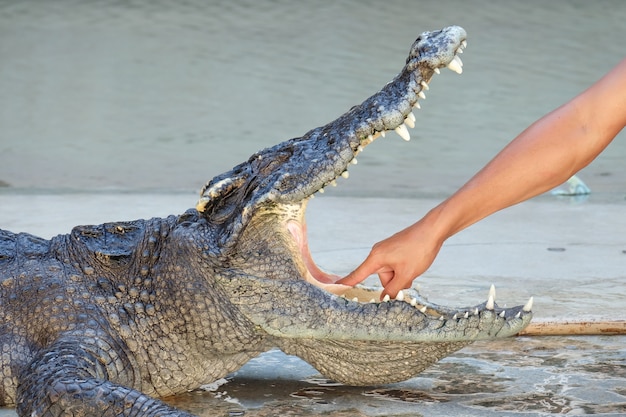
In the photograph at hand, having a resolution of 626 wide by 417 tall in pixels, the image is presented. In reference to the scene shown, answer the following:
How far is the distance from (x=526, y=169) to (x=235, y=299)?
3.29 ft

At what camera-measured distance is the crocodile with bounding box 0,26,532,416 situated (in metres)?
3.18

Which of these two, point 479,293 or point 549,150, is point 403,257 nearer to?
point 549,150

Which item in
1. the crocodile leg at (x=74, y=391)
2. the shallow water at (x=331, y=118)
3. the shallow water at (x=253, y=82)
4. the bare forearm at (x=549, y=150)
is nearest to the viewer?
the crocodile leg at (x=74, y=391)

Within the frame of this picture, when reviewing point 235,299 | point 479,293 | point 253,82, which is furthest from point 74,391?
point 253,82

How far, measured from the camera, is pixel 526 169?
130 inches

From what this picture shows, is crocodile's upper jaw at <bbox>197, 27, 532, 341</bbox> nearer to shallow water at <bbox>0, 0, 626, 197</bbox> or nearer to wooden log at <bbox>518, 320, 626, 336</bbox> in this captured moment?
wooden log at <bbox>518, 320, 626, 336</bbox>

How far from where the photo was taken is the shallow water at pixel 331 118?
3.59 metres

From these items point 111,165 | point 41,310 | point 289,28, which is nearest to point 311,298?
point 41,310

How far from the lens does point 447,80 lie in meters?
20.1

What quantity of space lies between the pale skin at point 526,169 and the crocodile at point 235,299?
17 cm

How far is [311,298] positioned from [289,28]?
858 inches

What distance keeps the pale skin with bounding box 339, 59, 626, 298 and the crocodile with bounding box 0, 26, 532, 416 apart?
0.55ft

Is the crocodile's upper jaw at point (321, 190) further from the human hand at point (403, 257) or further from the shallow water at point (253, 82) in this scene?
the shallow water at point (253, 82)

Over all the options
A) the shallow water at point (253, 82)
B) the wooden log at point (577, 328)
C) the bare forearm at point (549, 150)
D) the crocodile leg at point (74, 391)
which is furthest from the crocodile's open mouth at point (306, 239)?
the shallow water at point (253, 82)
